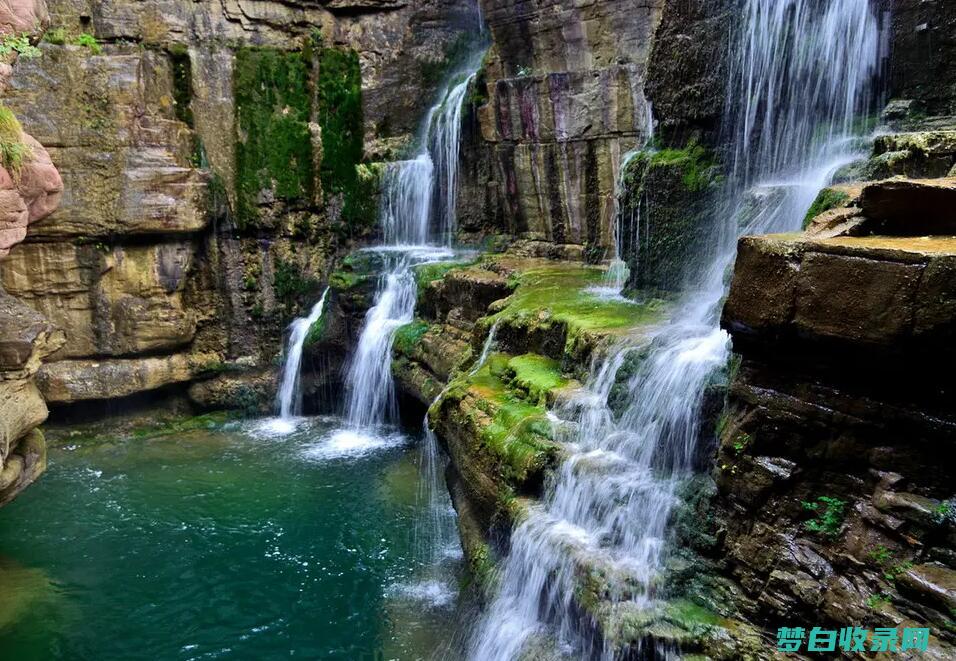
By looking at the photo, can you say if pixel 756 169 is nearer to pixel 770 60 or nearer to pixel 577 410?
pixel 770 60

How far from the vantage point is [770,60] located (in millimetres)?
7855

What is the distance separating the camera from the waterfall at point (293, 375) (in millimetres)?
14086

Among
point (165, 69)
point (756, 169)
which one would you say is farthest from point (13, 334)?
point (756, 169)

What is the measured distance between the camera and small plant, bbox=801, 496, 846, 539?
13.3 ft

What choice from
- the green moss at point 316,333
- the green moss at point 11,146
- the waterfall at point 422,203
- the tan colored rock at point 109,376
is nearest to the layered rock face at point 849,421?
the green moss at point 11,146

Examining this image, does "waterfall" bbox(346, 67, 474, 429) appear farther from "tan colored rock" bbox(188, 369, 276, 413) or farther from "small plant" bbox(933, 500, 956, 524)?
"small plant" bbox(933, 500, 956, 524)

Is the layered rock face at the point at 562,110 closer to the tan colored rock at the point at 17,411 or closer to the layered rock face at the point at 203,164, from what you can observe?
the layered rock face at the point at 203,164

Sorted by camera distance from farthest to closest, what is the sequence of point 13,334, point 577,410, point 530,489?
point 13,334, point 577,410, point 530,489

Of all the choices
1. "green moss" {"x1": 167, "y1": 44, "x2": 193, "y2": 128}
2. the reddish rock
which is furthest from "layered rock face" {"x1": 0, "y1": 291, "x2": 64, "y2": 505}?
"green moss" {"x1": 167, "y1": 44, "x2": 193, "y2": 128}

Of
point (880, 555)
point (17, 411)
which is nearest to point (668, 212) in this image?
point (880, 555)

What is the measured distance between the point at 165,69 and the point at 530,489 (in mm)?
11620

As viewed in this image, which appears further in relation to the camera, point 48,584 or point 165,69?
point 165,69

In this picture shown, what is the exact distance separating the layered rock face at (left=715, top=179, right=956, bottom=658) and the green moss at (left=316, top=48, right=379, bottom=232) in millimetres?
11931

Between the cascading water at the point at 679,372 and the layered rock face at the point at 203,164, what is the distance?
933cm
